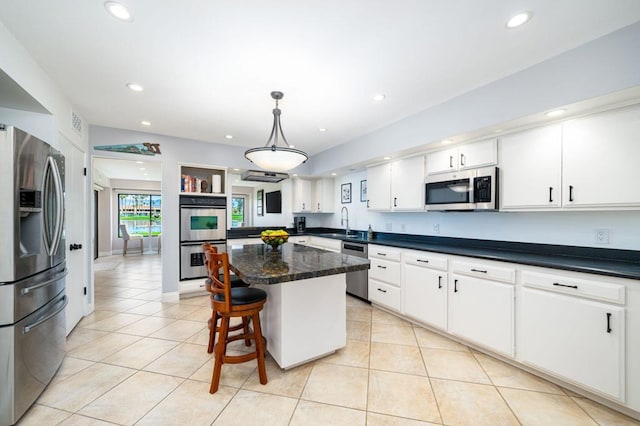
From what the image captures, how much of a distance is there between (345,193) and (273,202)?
1695 mm

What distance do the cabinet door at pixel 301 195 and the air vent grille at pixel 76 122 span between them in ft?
11.0

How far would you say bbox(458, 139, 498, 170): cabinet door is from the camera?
2.64m

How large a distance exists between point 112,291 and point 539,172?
6.16 metres

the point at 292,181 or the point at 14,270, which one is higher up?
the point at 292,181

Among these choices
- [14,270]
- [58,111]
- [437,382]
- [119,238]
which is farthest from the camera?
[119,238]

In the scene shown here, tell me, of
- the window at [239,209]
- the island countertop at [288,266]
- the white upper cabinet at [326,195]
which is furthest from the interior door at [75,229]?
the white upper cabinet at [326,195]

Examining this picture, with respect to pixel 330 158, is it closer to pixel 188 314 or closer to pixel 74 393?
pixel 188 314

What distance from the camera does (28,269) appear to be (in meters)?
1.76

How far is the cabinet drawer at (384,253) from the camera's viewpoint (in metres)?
3.36

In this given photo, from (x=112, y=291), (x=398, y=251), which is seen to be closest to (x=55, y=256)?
(x=112, y=291)

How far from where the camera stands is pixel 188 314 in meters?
3.51

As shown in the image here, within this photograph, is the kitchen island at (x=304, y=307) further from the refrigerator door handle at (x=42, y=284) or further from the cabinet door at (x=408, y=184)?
the cabinet door at (x=408, y=184)

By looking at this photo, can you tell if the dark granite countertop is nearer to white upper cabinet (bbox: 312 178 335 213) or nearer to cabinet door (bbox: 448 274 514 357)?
cabinet door (bbox: 448 274 514 357)

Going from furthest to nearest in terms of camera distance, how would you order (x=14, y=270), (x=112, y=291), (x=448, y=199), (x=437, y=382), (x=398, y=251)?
(x=112, y=291) → (x=398, y=251) → (x=448, y=199) → (x=437, y=382) → (x=14, y=270)
